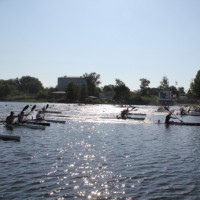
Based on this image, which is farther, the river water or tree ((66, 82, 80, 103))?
tree ((66, 82, 80, 103))

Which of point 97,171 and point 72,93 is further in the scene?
point 72,93

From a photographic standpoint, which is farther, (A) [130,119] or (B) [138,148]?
(A) [130,119]

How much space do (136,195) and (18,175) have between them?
630 centimetres

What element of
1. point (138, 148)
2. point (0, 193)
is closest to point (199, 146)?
point (138, 148)

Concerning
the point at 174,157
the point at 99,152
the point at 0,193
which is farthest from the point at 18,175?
the point at 174,157

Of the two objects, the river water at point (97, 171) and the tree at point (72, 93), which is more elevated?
the tree at point (72, 93)

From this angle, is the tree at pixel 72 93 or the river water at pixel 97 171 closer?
the river water at pixel 97 171

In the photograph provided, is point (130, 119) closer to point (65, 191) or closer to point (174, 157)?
point (174, 157)

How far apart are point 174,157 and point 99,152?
548 centimetres

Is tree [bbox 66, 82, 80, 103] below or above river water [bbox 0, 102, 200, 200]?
above

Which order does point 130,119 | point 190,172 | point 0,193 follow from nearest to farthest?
point 0,193
point 190,172
point 130,119

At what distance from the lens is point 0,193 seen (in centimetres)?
1512

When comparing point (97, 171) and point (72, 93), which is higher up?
point (72, 93)

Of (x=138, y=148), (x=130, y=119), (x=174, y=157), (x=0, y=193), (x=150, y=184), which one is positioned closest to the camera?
(x=0, y=193)
